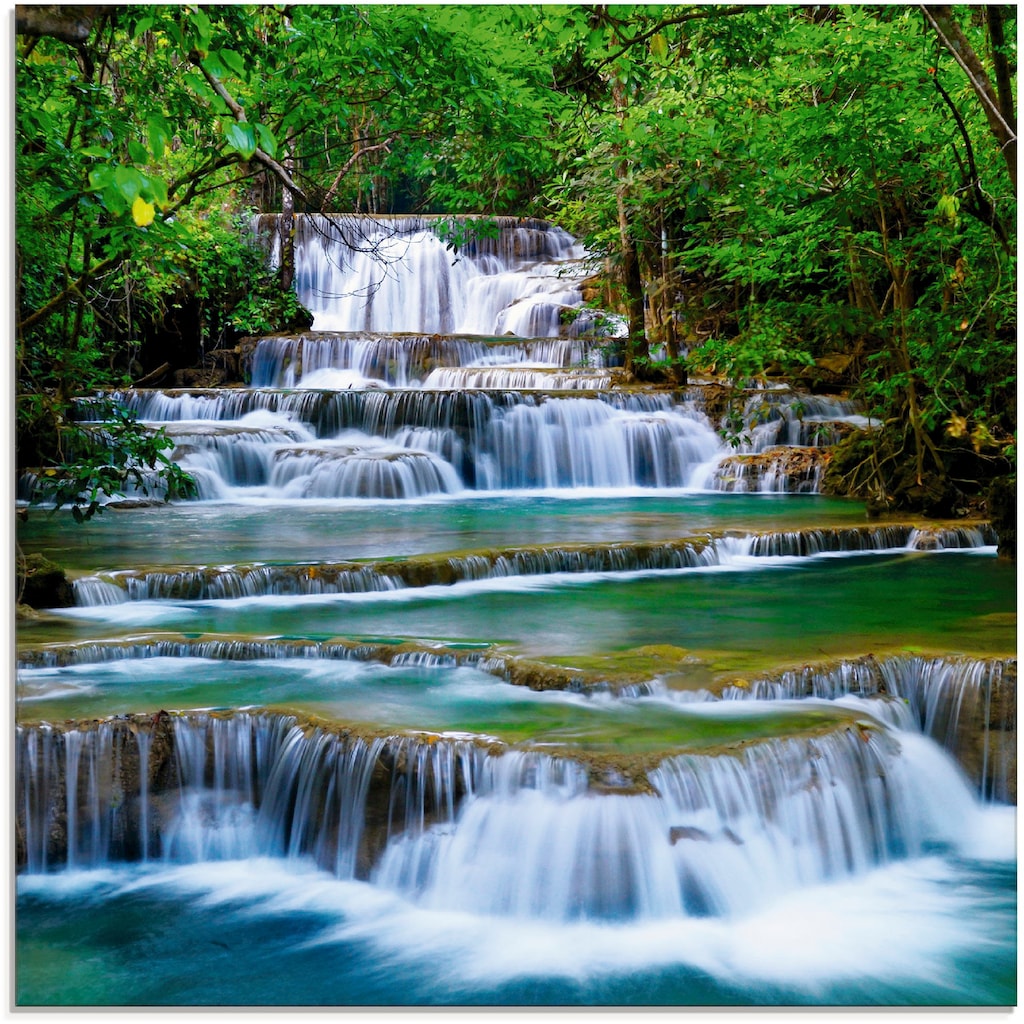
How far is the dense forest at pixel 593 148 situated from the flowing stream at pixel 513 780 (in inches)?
29.7

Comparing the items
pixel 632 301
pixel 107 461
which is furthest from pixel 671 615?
pixel 632 301

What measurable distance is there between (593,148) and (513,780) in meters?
7.64

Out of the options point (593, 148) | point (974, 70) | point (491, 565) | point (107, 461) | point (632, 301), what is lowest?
point (491, 565)

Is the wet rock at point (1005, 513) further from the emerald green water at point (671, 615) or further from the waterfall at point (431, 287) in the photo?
the waterfall at point (431, 287)

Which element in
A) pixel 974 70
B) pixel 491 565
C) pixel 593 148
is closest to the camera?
pixel 974 70

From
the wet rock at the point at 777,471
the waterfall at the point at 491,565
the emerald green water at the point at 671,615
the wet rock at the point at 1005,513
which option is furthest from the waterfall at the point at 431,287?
the emerald green water at the point at 671,615

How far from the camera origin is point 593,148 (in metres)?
10.5

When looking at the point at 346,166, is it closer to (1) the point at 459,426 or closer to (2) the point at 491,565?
(2) the point at 491,565

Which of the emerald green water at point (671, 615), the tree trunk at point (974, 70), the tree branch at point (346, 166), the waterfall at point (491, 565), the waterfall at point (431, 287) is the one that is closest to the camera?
the tree trunk at point (974, 70)

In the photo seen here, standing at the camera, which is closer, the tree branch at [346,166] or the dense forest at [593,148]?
the dense forest at [593,148]

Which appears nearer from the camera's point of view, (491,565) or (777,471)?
(491,565)

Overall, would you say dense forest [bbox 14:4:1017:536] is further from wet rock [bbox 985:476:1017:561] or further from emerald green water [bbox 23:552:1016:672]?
emerald green water [bbox 23:552:1016:672]

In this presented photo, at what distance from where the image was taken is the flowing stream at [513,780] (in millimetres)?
3750

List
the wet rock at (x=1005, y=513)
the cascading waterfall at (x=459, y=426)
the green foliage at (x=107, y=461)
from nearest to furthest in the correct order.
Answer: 1. the green foliage at (x=107, y=461)
2. the wet rock at (x=1005, y=513)
3. the cascading waterfall at (x=459, y=426)
